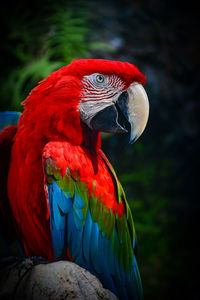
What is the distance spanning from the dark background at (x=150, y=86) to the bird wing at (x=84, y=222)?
1.03 ft

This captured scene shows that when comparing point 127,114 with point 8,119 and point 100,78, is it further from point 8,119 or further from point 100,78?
point 8,119

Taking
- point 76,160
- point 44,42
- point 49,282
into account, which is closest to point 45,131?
point 76,160

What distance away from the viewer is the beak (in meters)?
0.71

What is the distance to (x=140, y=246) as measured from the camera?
1.34 metres

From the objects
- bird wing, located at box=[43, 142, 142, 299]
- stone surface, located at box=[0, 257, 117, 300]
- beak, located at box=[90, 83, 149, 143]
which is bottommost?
stone surface, located at box=[0, 257, 117, 300]

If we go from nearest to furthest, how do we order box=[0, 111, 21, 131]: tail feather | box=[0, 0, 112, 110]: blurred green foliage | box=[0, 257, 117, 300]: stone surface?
box=[0, 257, 117, 300]: stone surface, box=[0, 111, 21, 131]: tail feather, box=[0, 0, 112, 110]: blurred green foliage

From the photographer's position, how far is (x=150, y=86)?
1.43 m

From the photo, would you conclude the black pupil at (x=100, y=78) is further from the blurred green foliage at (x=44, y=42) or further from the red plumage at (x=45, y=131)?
the blurred green foliage at (x=44, y=42)

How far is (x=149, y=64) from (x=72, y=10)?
1.71ft

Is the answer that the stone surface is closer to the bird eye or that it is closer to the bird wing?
the bird wing

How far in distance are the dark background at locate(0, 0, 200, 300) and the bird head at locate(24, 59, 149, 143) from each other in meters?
0.29

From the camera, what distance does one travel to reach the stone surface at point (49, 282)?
26.0 inches

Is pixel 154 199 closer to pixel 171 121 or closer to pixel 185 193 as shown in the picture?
pixel 185 193

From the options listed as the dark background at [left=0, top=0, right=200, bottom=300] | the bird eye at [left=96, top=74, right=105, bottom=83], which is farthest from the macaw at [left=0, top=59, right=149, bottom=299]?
the dark background at [left=0, top=0, right=200, bottom=300]
